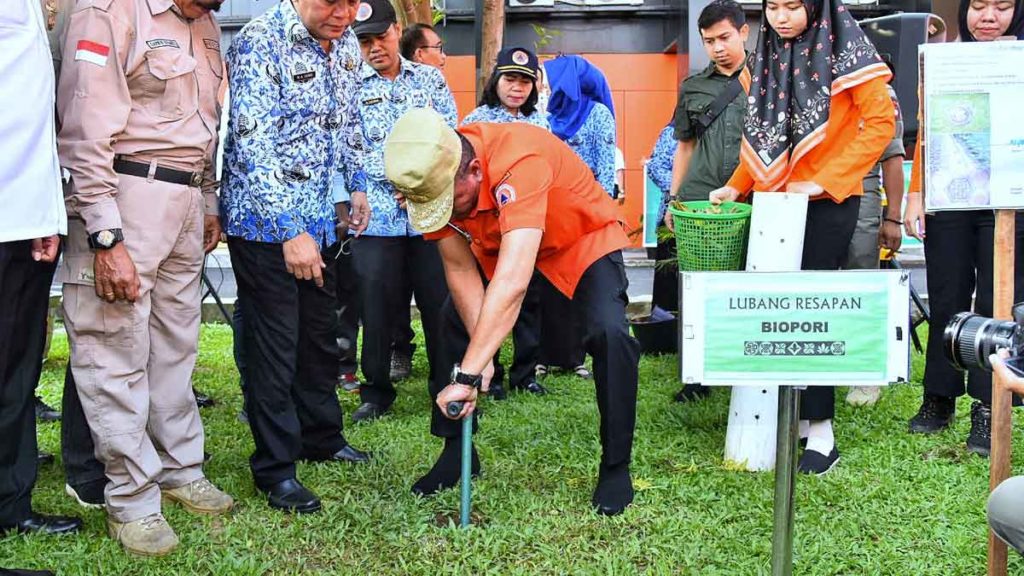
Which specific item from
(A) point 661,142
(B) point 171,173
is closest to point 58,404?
(B) point 171,173

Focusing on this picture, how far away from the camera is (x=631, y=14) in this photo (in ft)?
49.7

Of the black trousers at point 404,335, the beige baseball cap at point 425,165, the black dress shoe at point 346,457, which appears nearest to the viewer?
the beige baseball cap at point 425,165

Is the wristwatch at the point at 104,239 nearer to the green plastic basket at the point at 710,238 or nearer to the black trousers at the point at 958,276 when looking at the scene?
the green plastic basket at the point at 710,238

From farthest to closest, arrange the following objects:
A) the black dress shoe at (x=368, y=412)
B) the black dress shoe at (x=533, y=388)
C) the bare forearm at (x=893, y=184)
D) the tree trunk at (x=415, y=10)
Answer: the tree trunk at (x=415, y=10)
the black dress shoe at (x=533, y=388)
the bare forearm at (x=893, y=184)
the black dress shoe at (x=368, y=412)

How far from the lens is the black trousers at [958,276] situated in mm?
4500

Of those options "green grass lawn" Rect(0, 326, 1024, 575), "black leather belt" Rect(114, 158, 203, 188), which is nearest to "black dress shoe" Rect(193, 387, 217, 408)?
"green grass lawn" Rect(0, 326, 1024, 575)

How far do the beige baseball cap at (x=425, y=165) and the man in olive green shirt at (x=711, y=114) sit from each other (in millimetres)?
2475

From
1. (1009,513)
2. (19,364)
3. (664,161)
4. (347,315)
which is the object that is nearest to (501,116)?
Result: (347,315)

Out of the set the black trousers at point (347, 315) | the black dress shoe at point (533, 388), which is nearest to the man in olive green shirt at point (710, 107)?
the black dress shoe at point (533, 388)

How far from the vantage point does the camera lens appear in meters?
2.48

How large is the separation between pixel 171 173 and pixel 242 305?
0.64 meters

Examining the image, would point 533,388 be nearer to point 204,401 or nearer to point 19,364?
point 204,401

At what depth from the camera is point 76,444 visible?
3.76 m

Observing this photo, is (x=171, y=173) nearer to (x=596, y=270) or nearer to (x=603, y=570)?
(x=596, y=270)
